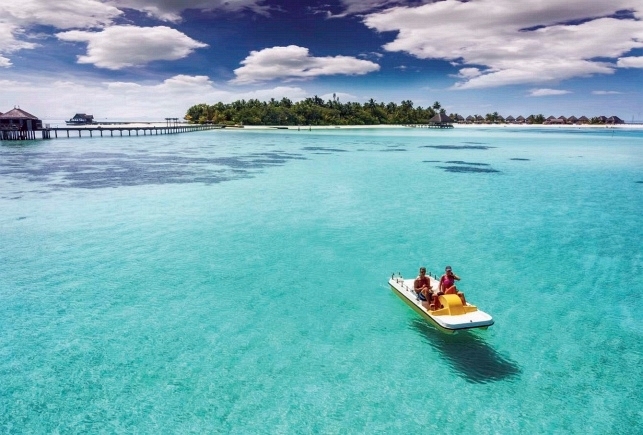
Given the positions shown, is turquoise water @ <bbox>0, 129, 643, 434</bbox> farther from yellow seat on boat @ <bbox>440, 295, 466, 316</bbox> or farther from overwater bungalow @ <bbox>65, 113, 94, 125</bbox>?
overwater bungalow @ <bbox>65, 113, 94, 125</bbox>

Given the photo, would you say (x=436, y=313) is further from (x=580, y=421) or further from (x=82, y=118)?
(x=82, y=118)

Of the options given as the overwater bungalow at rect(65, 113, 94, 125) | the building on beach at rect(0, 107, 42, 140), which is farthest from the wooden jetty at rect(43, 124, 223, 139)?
the building on beach at rect(0, 107, 42, 140)

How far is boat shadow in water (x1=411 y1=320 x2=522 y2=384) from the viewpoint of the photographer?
1212 cm

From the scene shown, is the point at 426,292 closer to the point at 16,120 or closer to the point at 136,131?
the point at 16,120

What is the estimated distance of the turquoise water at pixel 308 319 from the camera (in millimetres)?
10805

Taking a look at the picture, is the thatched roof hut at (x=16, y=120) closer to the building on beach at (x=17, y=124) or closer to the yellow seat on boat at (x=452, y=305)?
the building on beach at (x=17, y=124)

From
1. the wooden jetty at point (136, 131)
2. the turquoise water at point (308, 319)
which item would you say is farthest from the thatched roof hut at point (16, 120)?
the turquoise water at point (308, 319)

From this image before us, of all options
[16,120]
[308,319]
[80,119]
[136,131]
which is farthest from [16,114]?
[308,319]

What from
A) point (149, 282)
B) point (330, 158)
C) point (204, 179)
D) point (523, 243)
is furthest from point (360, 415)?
point (330, 158)

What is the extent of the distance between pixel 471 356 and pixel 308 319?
5.64 meters

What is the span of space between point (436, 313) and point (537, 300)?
625 centimetres

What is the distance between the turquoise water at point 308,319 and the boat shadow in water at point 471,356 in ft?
0.20

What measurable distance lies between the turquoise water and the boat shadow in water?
0.06 metres

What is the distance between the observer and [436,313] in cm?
1335
